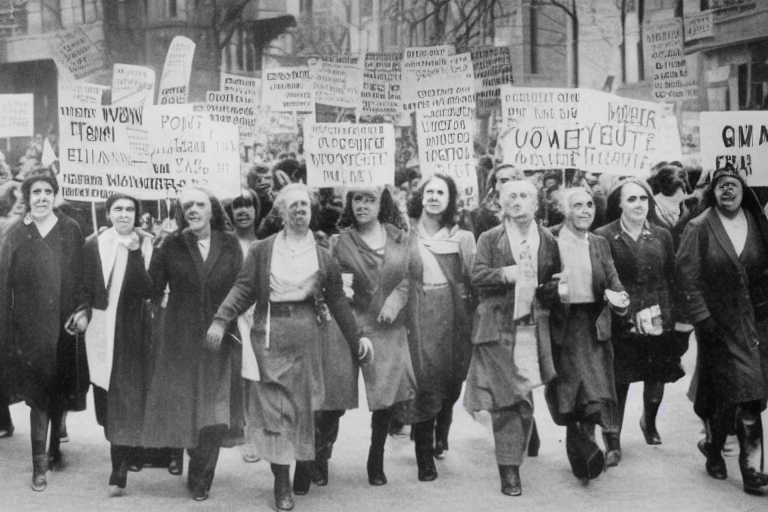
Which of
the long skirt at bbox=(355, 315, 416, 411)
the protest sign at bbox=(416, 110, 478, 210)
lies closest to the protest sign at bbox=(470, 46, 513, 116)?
the protest sign at bbox=(416, 110, 478, 210)

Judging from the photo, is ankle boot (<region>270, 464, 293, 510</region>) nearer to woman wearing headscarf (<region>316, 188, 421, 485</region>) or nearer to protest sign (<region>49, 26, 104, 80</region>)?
woman wearing headscarf (<region>316, 188, 421, 485</region>)

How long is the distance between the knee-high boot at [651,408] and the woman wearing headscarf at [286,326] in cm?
235

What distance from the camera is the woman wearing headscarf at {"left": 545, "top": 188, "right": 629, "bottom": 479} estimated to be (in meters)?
A: 6.49

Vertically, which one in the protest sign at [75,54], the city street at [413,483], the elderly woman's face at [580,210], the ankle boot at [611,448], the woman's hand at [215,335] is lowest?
the city street at [413,483]

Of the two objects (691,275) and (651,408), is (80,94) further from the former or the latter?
(651,408)

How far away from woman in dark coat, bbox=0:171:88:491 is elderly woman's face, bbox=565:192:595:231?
315 cm

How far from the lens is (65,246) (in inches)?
267

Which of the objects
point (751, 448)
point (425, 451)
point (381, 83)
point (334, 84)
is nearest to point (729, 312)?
point (751, 448)

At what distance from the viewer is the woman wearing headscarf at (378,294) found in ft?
21.6

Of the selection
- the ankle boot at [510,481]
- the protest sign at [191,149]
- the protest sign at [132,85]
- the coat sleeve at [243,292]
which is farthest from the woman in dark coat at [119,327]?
the ankle boot at [510,481]

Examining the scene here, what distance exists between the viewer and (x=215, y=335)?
6129mm

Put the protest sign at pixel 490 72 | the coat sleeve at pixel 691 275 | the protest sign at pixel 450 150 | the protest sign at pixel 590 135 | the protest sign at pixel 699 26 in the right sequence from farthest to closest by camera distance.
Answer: the protest sign at pixel 490 72 → the protest sign at pixel 699 26 → the protest sign at pixel 450 150 → the protest sign at pixel 590 135 → the coat sleeve at pixel 691 275

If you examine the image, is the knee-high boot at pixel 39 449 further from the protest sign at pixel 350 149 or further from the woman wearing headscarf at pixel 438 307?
the protest sign at pixel 350 149

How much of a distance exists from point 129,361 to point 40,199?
47.1 inches
